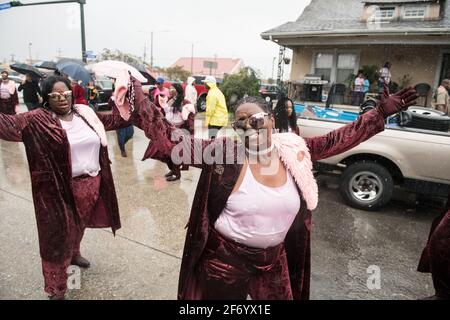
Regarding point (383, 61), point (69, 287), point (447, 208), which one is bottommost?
point (69, 287)

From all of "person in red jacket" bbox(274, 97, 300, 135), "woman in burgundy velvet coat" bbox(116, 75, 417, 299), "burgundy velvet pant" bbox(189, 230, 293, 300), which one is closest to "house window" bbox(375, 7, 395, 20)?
"person in red jacket" bbox(274, 97, 300, 135)

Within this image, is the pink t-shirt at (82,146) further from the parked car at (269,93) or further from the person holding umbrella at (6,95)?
the parked car at (269,93)

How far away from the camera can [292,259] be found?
209 centimetres

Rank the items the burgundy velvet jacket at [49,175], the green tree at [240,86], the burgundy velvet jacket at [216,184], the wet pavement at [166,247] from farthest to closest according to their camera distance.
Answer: the green tree at [240,86], the wet pavement at [166,247], the burgundy velvet jacket at [49,175], the burgundy velvet jacket at [216,184]

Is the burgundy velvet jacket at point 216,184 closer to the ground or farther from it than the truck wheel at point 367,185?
farther from it

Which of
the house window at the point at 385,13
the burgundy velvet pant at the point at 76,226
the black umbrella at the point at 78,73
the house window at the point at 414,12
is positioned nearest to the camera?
the burgundy velvet pant at the point at 76,226

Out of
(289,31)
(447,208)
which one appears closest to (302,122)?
(447,208)

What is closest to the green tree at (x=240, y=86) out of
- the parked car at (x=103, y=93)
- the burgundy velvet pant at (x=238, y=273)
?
the parked car at (x=103, y=93)

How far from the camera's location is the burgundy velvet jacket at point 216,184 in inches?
70.6

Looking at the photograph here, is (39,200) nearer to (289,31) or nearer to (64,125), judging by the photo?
(64,125)

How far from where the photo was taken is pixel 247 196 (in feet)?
5.98

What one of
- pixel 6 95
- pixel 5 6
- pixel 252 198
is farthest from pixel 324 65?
pixel 5 6

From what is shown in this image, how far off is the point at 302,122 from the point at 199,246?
12.8 ft

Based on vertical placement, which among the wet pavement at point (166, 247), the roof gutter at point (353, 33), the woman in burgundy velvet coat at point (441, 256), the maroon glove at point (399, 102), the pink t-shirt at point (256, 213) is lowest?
the wet pavement at point (166, 247)
